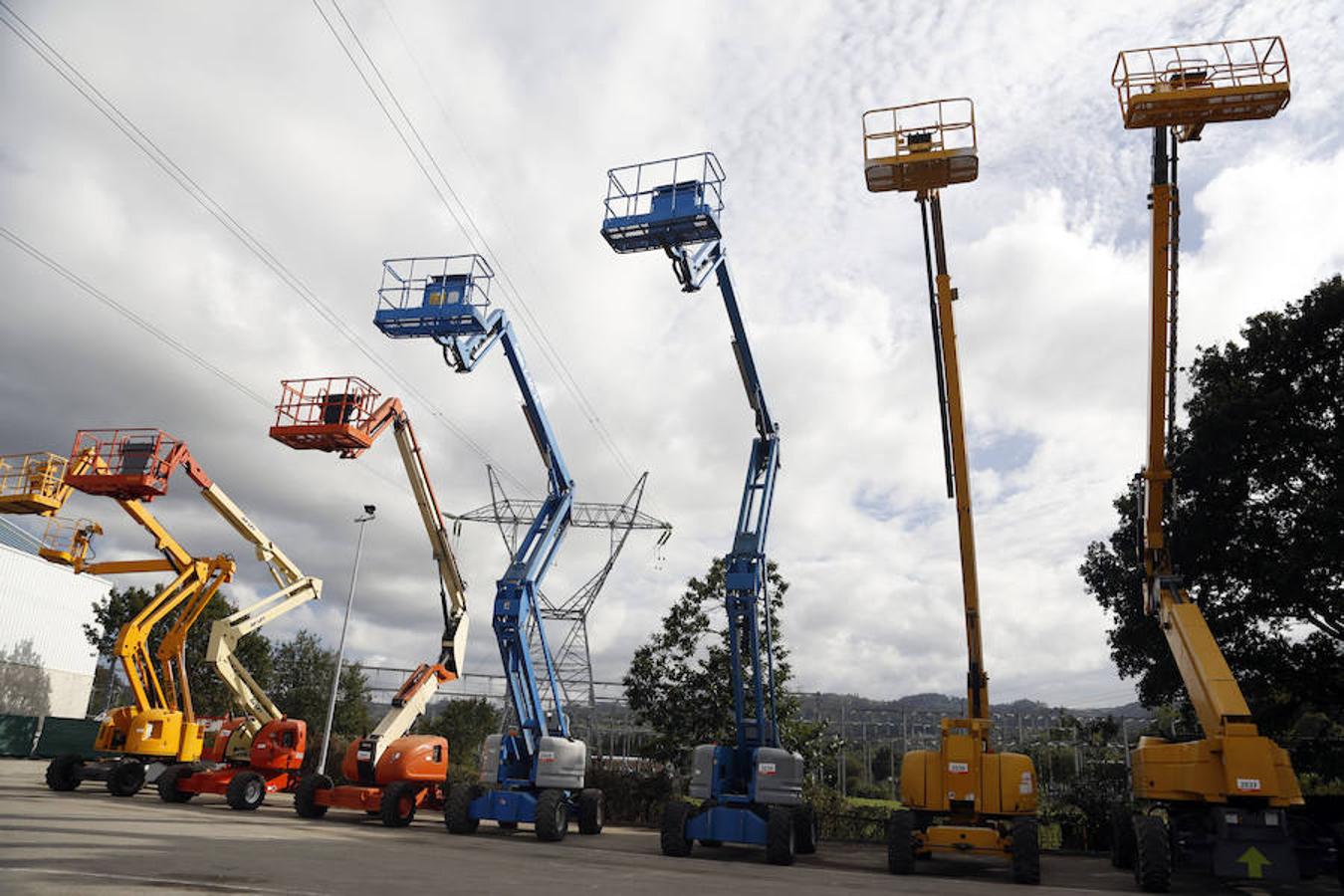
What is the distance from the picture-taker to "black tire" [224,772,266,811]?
22875 millimetres

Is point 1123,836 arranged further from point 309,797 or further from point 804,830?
point 309,797

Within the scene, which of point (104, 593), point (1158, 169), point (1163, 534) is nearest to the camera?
point (1158, 169)

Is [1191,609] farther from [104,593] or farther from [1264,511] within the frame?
[104,593]

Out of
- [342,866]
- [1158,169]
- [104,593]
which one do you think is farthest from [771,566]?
[104,593]

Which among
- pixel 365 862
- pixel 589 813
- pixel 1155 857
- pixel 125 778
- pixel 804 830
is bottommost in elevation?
pixel 589 813

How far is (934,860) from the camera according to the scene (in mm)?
20609

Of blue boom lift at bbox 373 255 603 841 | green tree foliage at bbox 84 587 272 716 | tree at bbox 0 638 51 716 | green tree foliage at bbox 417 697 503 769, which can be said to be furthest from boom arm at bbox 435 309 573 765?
tree at bbox 0 638 51 716

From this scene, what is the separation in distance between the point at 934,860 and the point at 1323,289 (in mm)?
18330

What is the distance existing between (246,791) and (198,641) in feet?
88.5

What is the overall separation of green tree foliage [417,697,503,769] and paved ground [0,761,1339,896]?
1873 cm

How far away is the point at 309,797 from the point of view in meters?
22.3

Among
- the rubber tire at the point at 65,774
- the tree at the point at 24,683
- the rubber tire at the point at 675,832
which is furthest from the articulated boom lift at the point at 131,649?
the tree at the point at 24,683

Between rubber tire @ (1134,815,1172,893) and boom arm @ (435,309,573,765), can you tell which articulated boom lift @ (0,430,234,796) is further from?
rubber tire @ (1134,815,1172,893)

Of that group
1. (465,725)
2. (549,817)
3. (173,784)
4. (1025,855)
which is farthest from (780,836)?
(465,725)
